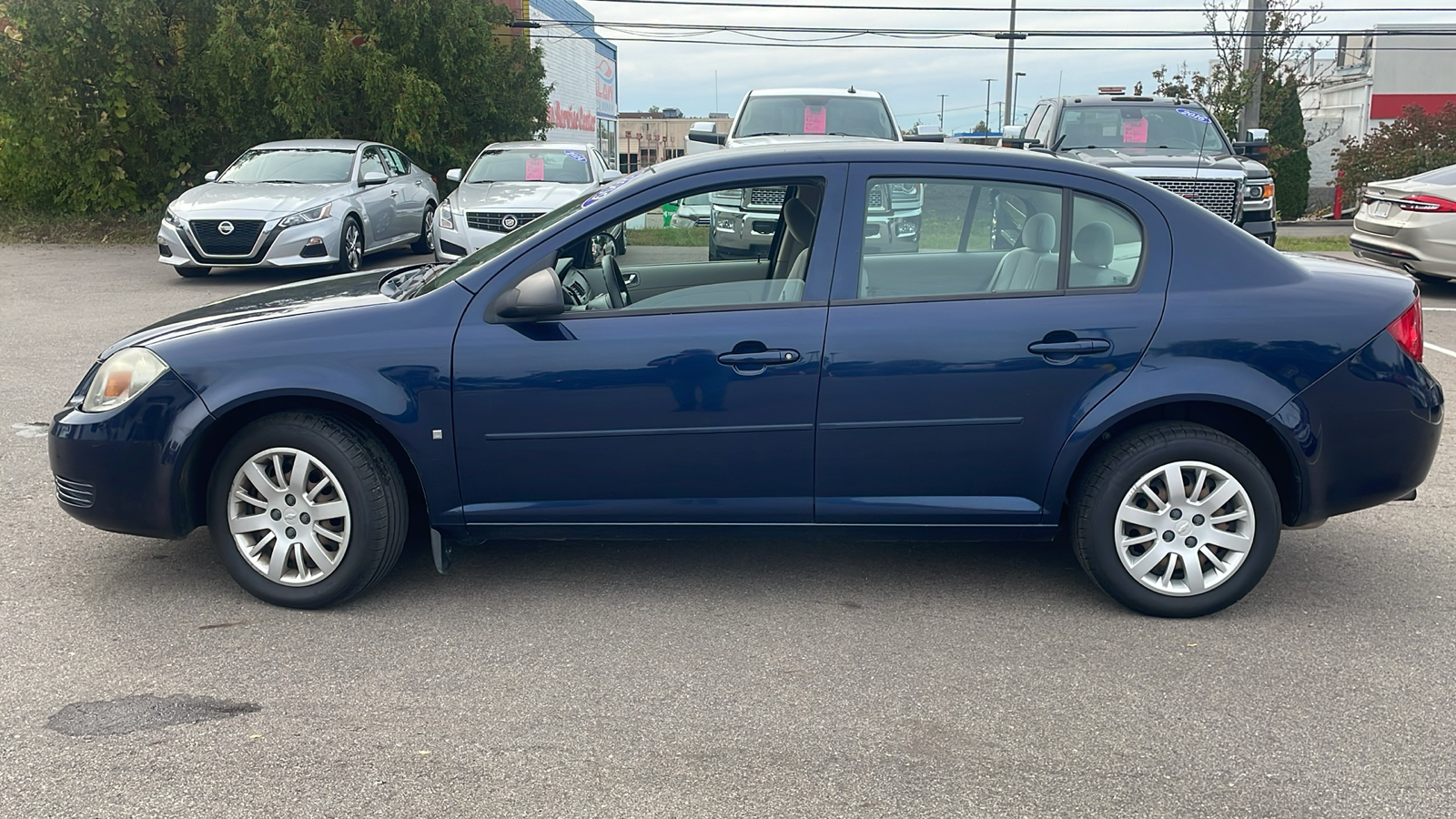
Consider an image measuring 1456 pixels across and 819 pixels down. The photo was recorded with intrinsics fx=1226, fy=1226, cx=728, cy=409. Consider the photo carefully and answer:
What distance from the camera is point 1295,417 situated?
13.6 feet

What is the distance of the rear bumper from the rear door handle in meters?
0.65

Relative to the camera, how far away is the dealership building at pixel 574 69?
33625 millimetres

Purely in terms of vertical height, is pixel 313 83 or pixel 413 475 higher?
pixel 313 83

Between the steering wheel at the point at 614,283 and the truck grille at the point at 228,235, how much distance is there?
985 centimetres

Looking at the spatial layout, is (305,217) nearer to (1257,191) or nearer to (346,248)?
(346,248)

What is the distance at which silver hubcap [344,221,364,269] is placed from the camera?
46.7ft

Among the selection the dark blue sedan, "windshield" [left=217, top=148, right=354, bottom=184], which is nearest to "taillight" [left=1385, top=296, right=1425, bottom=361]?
the dark blue sedan

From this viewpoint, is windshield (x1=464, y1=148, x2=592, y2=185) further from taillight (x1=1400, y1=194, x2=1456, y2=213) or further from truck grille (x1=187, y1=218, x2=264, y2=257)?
taillight (x1=1400, y1=194, x2=1456, y2=213)

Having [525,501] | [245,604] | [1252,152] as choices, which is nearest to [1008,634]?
[525,501]

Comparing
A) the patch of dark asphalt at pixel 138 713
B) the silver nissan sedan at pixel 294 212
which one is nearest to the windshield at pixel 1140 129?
the silver nissan sedan at pixel 294 212

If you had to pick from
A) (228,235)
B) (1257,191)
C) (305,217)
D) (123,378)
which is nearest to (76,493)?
(123,378)

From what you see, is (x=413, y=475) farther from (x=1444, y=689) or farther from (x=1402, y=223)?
(x=1402, y=223)

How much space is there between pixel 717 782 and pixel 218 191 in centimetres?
1296

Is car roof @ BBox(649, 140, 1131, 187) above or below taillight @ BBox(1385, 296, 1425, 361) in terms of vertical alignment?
above
